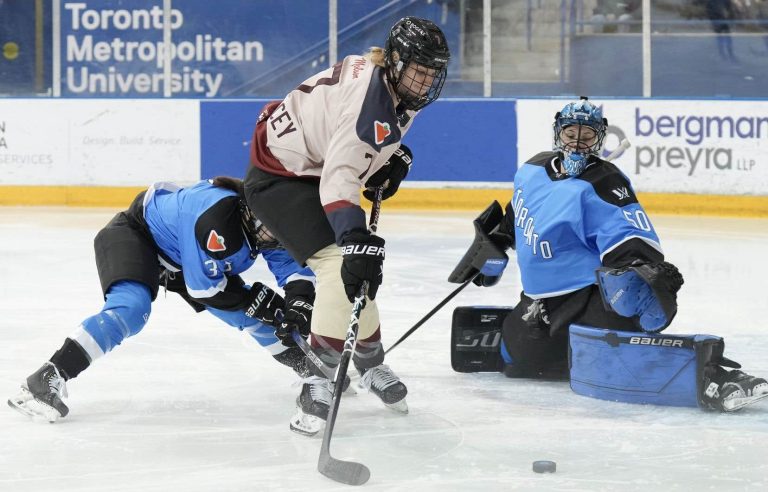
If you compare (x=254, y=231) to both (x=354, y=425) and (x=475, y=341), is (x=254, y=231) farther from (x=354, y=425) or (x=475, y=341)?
(x=475, y=341)

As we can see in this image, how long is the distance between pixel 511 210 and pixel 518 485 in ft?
4.27

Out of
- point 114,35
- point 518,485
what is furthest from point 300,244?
point 114,35

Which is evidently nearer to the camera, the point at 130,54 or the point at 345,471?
the point at 345,471

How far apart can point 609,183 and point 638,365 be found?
511 mm

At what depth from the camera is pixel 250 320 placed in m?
3.53

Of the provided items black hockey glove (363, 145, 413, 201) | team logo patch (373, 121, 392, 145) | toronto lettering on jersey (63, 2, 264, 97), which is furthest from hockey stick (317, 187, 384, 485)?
toronto lettering on jersey (63, 2, 264, 97)

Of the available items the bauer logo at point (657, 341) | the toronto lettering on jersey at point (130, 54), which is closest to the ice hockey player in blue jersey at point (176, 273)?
the bauer logo at point (657, 341)

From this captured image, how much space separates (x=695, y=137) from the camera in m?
8.25

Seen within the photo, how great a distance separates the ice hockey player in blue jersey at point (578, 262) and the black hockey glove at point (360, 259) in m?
0.73

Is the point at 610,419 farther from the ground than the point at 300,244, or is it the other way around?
the point at 300,244

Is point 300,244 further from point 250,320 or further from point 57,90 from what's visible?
point 57,90

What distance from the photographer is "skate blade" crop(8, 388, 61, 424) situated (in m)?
3.15

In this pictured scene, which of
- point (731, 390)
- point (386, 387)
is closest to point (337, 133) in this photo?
point (386, 387)

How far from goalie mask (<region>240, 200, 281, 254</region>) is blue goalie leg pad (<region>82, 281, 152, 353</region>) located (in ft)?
1.00
